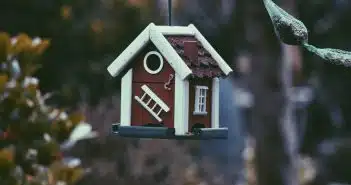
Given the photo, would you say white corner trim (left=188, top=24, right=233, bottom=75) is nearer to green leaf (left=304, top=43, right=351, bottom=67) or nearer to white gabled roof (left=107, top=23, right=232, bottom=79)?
white gabled roof (left=107, top=23, right=232, bottom=79)

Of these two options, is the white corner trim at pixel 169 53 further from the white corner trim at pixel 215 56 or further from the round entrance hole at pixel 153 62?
the white corner trim at pixel 215 56

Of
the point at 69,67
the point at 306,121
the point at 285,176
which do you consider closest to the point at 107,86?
the point at 69,67

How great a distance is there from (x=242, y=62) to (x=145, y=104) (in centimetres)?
813

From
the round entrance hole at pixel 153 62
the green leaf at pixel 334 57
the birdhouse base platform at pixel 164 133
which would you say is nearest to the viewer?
the green leaf at pixel 334 57

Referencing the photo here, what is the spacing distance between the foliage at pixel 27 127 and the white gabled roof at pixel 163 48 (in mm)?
234

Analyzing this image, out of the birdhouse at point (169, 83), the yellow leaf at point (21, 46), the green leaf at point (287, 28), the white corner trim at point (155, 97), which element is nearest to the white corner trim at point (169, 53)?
the birdhouse at point (169, 83)

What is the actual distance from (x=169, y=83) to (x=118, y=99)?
3841mm

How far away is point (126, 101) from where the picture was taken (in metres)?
2.38

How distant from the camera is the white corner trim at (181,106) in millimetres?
2264

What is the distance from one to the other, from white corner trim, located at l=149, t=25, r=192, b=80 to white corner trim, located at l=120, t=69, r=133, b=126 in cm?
15

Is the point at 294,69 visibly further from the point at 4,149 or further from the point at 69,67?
the point at 4,149

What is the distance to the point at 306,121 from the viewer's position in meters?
10.2

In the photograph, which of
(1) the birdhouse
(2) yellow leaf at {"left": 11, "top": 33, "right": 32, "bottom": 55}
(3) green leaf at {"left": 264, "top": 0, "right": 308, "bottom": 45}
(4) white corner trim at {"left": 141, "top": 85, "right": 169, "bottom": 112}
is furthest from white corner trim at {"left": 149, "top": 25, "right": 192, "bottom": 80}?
(2) yellow leaf at {"left": 11, "top": 33, "right": 32, "bottom": 55}

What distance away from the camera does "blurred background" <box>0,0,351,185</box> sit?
247cm
